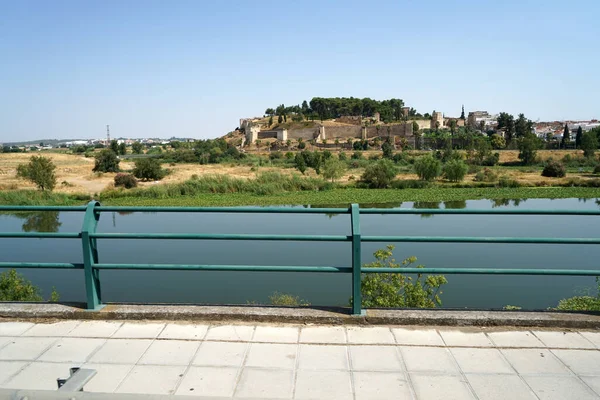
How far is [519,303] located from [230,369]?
9893mm

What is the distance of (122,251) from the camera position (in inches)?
651

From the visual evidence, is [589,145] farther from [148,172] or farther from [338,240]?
[338,240]

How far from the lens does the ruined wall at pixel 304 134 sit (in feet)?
333

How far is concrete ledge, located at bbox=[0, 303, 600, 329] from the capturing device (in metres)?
3.47

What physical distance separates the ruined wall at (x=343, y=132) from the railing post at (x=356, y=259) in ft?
327

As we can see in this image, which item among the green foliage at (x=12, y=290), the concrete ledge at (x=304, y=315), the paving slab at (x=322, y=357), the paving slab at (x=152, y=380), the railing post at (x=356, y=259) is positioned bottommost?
the green foliage at (x=12, y=290)

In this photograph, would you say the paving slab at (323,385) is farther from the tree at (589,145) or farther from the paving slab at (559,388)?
the tree at (589,145)

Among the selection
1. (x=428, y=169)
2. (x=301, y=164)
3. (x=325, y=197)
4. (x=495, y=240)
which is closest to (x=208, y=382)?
(x=495, y=240)

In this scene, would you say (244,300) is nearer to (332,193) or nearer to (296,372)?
(296,372)

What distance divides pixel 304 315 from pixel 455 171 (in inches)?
1592

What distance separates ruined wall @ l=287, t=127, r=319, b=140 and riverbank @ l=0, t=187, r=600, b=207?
214 ft

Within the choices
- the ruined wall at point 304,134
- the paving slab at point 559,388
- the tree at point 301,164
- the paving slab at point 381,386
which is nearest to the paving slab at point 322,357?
the paving slab at point 381,386

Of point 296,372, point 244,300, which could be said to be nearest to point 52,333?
point 296,372

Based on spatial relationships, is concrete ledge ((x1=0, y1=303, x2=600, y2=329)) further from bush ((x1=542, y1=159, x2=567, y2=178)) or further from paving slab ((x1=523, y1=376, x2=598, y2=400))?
bush ((x1=542, y1=159, x2=567, y2=178))
